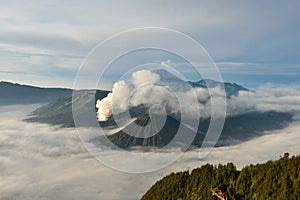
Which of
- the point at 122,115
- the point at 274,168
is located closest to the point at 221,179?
the point at 274,168

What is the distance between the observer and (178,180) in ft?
248

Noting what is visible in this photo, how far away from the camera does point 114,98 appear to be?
5891 centimetres

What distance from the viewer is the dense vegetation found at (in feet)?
179

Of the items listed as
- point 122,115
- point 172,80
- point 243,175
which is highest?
point 172,80

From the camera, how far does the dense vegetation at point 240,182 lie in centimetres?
5444

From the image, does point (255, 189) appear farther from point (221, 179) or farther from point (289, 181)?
point (221, 179)

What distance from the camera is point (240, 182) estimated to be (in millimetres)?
61688

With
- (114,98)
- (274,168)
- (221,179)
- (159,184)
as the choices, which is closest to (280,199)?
(274,168)

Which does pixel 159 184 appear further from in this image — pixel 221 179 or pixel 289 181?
pixel 289 181

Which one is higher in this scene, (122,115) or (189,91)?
(189,91)

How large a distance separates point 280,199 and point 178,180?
2773cm

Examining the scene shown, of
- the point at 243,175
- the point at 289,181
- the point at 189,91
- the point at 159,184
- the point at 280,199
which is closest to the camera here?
the point at 280,199

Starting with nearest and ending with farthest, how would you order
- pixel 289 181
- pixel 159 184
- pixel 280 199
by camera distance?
pixel 280 199 → pixel 289 181 → pixel 159 184

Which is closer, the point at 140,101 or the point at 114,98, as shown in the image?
the point at 114,98
